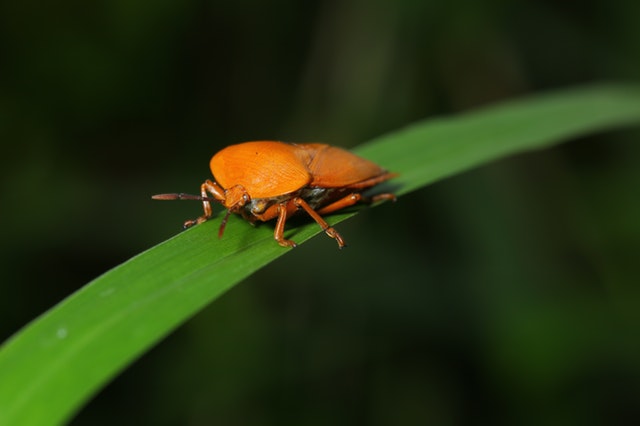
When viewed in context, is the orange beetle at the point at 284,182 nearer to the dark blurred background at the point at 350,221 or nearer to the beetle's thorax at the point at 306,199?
the beetle's thorax at the point at 306,199

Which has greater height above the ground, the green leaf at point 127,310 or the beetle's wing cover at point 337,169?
the beetle's wing cover at point 337,169

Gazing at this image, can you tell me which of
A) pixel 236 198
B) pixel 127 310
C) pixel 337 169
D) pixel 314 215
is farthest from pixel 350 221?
pixel 127 310

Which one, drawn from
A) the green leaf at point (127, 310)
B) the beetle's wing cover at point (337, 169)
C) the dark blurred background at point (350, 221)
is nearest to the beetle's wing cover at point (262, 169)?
the beetle's wing cover at point (337, 169)

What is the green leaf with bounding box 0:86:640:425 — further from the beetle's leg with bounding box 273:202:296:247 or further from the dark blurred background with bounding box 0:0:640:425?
the dark blurred background with bounding box 0:0:640:425

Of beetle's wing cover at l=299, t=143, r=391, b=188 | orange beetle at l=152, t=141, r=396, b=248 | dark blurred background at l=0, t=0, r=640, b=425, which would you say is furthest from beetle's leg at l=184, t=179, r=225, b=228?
dark blurred background at l=0, t=0, r=640, b=425

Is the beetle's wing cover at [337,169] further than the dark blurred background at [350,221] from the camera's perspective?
No

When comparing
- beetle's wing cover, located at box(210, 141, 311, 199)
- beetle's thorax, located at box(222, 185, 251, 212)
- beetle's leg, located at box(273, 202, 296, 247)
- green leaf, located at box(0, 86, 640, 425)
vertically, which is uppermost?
beetle's wing cover, located at box(210, 141, 311, 199)

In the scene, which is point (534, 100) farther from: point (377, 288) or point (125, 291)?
point (125, 291)
